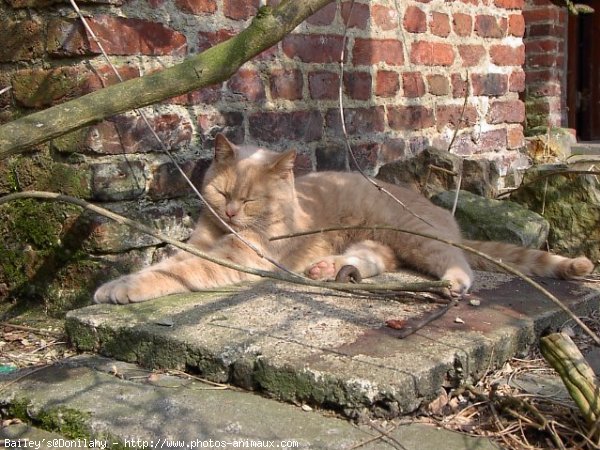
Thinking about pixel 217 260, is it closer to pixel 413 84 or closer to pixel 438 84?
pixel 413 84

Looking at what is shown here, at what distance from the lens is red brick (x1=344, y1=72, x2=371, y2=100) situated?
3959mm

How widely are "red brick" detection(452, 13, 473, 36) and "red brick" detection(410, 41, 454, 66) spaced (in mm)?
139

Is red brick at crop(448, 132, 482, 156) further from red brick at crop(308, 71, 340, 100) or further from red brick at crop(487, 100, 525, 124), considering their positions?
red brick at crop(308, 71, 340, 100)

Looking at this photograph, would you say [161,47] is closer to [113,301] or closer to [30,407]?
[113,301]

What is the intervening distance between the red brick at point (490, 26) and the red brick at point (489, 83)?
254 mm

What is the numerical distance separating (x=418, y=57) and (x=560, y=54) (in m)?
2.58

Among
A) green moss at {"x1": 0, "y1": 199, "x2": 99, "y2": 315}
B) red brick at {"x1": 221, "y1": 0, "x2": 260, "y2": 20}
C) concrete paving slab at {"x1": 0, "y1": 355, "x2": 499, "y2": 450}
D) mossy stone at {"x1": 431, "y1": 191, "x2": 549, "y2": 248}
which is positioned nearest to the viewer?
concrete paving slab at {"x1": 0, "y1": 355, "x2": 499, "y2": 450}

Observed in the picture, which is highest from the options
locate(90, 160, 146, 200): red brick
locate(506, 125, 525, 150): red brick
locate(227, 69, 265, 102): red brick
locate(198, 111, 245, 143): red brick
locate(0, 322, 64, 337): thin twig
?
locate(227, 69, 265, 102): red brick

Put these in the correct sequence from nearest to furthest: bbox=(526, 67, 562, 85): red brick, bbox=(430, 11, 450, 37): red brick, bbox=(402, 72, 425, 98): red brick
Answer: bbox=(402, 72, 425, 98): red brick, bbox=(430, 11, 450, 37): red brick, bbox=(526, 67, 562, 85): red brick

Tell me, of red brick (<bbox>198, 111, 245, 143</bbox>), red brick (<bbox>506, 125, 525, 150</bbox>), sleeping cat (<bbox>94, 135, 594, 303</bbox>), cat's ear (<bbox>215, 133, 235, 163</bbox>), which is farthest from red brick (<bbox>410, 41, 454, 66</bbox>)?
cat's ear (<bbox>215, 133, 235, 163</bbox>)

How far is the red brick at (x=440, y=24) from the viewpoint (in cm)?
442

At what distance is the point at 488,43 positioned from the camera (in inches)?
191

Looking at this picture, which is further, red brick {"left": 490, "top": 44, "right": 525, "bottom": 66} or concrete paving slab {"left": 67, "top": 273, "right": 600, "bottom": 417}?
red brick {"left": 490, "top": 44, "right": 525, "bottom": 66}

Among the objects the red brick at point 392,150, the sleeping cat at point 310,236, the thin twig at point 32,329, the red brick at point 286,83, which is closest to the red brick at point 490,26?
the red brick at point 392,150
